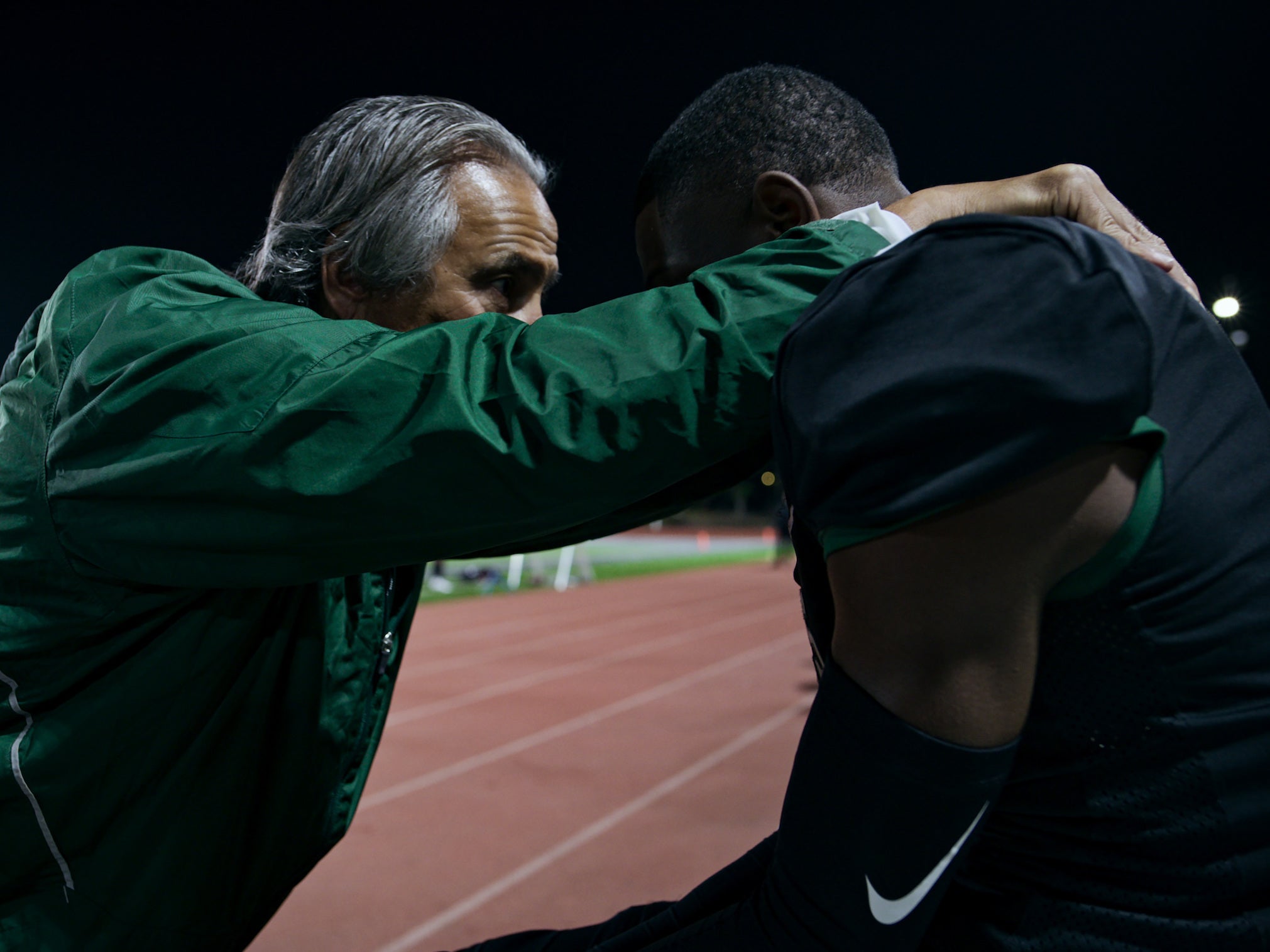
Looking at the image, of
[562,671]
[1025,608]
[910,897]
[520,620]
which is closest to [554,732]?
[562,671]

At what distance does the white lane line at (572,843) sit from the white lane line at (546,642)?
145 inches

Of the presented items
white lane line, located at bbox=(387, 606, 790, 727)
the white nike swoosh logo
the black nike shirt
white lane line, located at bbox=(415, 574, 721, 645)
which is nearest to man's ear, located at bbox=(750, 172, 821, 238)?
the black nike shirt

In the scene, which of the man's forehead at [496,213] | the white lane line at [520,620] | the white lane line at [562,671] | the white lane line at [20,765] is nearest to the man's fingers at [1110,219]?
the man's forehead at [496,213]

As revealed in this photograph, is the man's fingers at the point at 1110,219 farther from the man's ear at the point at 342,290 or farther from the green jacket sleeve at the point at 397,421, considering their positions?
the man's ear at the point at 342,290

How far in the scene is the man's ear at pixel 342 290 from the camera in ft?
5.15

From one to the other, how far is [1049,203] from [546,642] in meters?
11.0

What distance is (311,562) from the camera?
903mm

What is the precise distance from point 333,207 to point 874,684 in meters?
1.32

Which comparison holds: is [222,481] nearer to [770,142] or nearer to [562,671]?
[770,142]

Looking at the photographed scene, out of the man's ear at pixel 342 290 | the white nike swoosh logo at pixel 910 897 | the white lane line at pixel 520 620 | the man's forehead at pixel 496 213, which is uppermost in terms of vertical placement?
the man's forehead at pixel 496 213

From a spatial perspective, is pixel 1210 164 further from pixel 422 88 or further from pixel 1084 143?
pixel 422 88

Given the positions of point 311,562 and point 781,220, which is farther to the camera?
point 781,220

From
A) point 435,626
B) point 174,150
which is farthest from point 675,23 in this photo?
point 435,626

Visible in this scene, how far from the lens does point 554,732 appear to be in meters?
7.49
